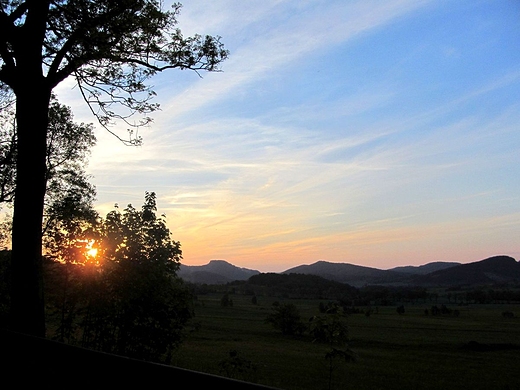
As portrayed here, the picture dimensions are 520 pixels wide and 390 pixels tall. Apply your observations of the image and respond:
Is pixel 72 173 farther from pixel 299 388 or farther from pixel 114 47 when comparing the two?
pixel 299 388

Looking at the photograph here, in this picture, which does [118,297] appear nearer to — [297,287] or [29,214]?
[29,214]

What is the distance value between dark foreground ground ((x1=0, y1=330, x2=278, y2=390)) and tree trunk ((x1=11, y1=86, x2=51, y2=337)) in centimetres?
239

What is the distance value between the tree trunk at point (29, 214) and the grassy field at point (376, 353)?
181 inches

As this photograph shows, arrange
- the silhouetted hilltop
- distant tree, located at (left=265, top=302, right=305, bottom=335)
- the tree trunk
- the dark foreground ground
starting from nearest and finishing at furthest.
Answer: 1. the dark foreground ground
2. the tree trunk
3. distant tree, located at (left=265, top=302, right=305, bottom=335)
4. the silhouetted hilltop

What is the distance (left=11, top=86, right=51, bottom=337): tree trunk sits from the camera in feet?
25.4

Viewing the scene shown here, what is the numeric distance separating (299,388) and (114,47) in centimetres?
3098

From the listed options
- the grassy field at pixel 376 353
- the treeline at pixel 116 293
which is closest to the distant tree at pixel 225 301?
the grassy field at pixel 376 353

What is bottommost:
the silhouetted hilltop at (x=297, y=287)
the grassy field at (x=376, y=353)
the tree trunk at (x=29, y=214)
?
the grassy field at (x=376, y=353)

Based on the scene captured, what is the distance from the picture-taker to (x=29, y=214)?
8023 mm

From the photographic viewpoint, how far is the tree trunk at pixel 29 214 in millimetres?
7754

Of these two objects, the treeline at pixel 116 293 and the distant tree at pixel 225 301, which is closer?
the treeline at pixel 116 293

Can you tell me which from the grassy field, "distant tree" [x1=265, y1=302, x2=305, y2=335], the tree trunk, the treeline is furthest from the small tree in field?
"distant tree" [x1=265, y1=302, x2=305, y2=335]

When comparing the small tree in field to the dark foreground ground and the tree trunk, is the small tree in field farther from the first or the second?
the dark foreground ground

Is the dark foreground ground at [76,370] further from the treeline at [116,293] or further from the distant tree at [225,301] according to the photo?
the distant tree at [225,301]
